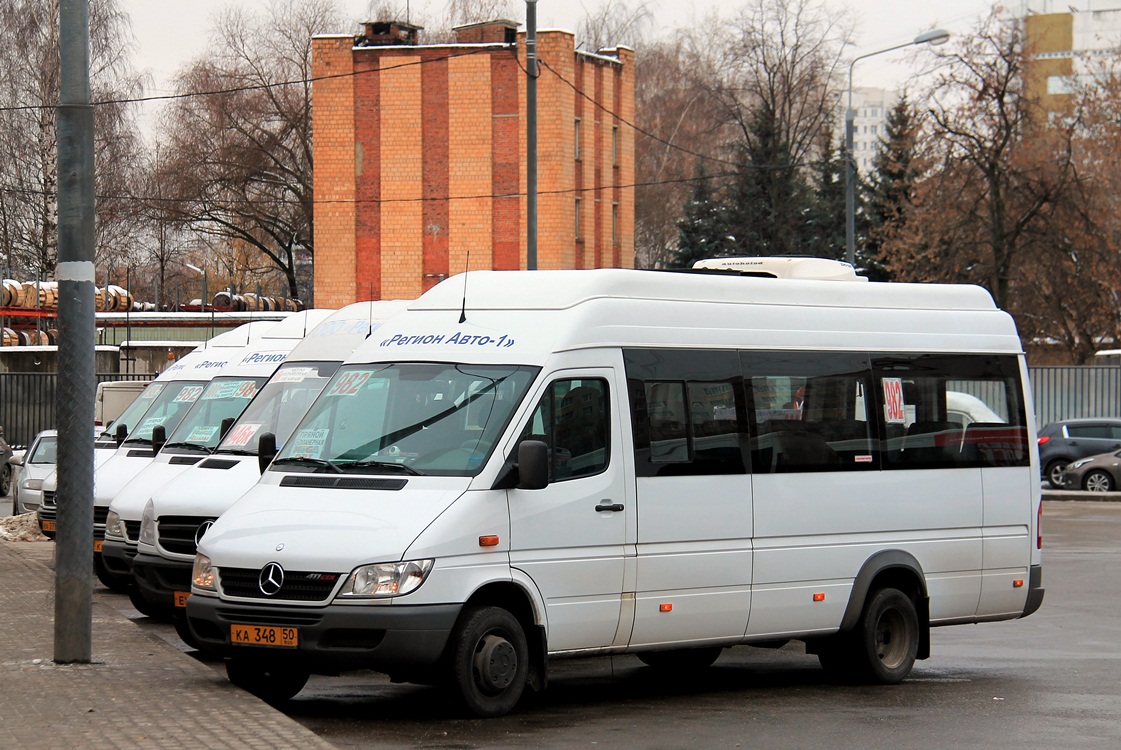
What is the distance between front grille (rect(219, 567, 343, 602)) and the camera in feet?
27.9

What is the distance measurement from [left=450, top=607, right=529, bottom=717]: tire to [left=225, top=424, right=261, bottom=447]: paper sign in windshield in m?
4.74

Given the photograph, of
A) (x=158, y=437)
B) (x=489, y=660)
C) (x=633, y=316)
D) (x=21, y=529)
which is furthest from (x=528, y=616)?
(x=21, y=529)

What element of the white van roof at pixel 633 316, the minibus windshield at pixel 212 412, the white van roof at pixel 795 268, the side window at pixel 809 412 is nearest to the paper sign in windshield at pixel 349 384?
the white van roof at pixel 633 316

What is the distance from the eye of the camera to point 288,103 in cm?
6619

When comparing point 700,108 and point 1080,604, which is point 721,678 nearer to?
point 1080,604

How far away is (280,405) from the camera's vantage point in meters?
13.2

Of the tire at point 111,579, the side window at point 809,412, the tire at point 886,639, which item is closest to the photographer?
the side window at point 809,412

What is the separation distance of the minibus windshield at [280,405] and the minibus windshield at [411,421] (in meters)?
3.26

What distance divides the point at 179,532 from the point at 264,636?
10.4 ft

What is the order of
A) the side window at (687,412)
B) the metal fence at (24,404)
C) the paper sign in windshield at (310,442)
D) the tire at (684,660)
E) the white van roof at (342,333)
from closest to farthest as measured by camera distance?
the paper sign in windshield at (310,442), the side window at (687,412), the tire at (684,660), the white van roof at (342,333), the metal fence at (24,404)

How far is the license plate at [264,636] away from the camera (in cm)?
855

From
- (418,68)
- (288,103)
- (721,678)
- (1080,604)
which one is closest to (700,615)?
(721,678)

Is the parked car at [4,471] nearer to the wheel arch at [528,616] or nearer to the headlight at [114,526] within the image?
the headlight at [114,526]

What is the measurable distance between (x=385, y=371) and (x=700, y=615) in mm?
2399
